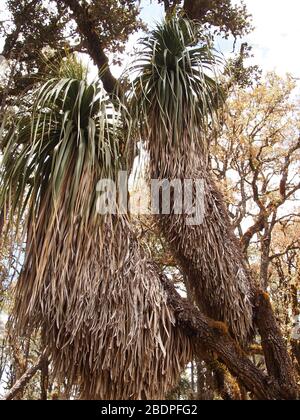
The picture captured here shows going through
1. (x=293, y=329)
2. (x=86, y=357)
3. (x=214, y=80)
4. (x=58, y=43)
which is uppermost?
(x=58, y=43)

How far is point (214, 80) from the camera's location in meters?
4.02

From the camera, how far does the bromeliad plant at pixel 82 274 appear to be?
285 centimetres

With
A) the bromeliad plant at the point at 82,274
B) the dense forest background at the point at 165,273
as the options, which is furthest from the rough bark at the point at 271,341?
the bromeliad plant at the point at 82,274

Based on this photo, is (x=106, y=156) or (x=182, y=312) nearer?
(x=106, y=156)

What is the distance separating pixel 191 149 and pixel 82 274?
5.09 ft

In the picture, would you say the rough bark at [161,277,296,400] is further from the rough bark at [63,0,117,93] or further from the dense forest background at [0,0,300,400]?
the rough bark at [63,0,117,93]

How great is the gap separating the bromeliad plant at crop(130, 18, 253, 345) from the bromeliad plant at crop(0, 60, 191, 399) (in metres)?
0.48

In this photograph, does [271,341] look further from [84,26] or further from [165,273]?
[84,26]

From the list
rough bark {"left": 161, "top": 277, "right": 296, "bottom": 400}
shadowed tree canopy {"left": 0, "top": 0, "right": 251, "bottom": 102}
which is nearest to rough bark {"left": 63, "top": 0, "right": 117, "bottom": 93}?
shadowed tree canopy {"left": 0, "top": 0, "right": 251, "bottom": 102}

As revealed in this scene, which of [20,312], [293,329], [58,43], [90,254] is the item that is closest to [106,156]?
[90,254]

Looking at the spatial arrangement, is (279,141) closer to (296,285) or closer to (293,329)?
(296,285)

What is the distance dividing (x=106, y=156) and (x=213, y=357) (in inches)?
71.5

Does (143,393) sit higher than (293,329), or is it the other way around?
(293,329)

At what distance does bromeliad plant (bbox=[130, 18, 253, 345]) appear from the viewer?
11.7ft
